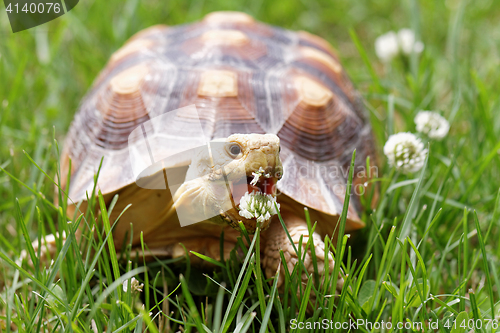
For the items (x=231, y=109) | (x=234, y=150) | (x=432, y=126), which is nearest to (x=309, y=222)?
(x=234, y=150)

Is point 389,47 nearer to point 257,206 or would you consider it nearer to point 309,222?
point 309,222

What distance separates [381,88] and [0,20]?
2601 mm

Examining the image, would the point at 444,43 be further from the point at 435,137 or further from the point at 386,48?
the point at 435,137

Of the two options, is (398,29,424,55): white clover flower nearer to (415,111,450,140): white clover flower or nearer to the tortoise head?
(415,111,450,140): white clover flower

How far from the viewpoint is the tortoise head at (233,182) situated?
1.13 metres

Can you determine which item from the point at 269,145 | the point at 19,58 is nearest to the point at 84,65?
the point at 19,58

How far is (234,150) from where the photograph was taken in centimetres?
119

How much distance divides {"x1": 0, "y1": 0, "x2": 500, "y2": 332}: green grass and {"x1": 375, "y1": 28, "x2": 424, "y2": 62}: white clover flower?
70mm

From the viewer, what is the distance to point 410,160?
1.57 meters

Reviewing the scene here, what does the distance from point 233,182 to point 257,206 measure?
0.43 feet

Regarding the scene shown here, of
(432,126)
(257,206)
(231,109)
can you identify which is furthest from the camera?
(432,126)

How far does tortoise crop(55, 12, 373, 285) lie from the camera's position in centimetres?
130

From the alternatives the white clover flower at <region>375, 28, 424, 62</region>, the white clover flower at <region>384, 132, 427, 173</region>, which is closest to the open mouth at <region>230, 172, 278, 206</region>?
the white clover flower at <region>384, 132, 427, 173</region>

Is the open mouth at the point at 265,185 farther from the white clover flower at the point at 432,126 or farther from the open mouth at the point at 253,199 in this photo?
the white clover flower at the point at 432,126
